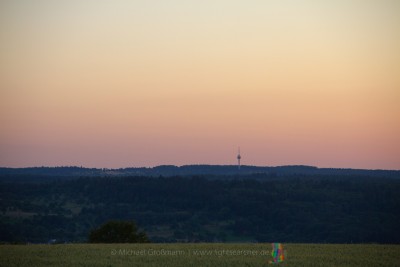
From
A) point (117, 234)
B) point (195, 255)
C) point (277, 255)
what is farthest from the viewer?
point (117, 234)

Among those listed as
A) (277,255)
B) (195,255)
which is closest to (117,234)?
(195,255)

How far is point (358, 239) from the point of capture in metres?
148

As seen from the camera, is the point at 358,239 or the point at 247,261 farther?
the point at 358,239

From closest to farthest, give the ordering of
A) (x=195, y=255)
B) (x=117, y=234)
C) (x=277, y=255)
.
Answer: (x=277, y=255) → (x=195, y=255) → (x=117, y=234)

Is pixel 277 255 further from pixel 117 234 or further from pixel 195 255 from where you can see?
pixel 117 234

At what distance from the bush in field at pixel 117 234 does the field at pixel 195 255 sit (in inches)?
983

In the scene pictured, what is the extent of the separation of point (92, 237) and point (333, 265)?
1643 inches

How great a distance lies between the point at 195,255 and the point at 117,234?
34749mm

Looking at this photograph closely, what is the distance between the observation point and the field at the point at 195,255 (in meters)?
39.2

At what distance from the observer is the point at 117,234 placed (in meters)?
76.2

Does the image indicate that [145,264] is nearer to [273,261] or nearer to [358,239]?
[273,261]

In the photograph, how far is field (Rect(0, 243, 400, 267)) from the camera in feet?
129

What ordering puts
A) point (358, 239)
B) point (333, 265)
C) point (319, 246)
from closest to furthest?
point (333, 265), point (319, 246), point (358, 239)

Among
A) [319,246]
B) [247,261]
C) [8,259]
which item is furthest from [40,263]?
[319,246]
